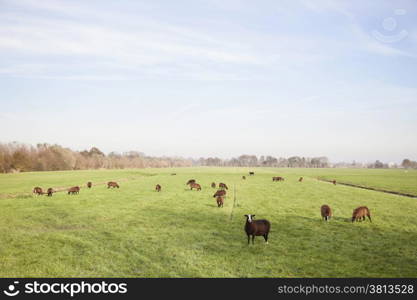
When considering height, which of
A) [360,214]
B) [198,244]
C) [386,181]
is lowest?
[198,244]

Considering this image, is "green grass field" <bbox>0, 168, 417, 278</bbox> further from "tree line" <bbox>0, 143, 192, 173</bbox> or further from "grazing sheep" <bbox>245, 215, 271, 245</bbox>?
"tree line" <bbox>0, 143, 192, 173</bbox>

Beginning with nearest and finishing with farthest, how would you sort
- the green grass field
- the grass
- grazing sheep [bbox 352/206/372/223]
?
1. the green grass field
2. grazing sheep [bbox 352/206/372/223]
3. the grass

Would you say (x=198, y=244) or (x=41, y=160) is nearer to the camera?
(x=198, y=244)

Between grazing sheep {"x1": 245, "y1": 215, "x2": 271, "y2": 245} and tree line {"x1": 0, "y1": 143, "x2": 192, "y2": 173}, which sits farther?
tree line {"x1": 0, "y1": 143, "x2": 192, "y2": 173}

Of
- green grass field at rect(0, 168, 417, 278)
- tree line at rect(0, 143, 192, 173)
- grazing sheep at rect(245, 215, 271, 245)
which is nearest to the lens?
green grass field at rect(0, 168, 417, 278)

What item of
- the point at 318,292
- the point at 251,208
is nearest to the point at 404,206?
the point at 251,208

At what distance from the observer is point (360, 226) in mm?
20281

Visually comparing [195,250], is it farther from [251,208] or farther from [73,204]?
[73,204]

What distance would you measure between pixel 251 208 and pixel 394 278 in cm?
1636

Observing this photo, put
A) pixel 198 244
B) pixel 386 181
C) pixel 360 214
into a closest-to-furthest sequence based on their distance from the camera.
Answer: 1. pixel 198 244
2. pixel 360 214
3. pixel 386 181

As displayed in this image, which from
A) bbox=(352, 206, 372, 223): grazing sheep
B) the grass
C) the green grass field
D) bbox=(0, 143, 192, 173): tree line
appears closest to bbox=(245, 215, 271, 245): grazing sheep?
the green grass field

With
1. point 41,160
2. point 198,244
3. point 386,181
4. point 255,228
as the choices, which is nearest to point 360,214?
point 255,228

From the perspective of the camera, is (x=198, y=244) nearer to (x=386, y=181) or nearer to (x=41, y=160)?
(x=386, y=181)

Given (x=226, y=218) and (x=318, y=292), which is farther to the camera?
(x=226, y=218)
